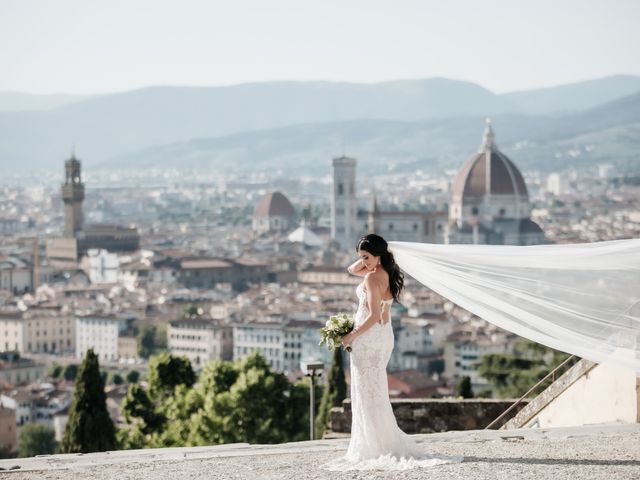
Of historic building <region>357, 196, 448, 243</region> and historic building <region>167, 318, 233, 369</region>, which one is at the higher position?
historic building <region>357, 196, 448, 243</region>

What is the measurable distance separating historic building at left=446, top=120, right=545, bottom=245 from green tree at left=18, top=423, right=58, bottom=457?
1871 inches

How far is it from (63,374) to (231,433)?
31.3m

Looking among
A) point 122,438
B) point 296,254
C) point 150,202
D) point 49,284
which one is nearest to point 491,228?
point 296,254

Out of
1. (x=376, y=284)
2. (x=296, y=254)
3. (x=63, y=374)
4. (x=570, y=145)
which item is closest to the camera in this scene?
(x=376, y=284)

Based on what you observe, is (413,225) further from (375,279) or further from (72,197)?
(375,279)

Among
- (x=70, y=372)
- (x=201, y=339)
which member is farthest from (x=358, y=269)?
(x=201, y=339)

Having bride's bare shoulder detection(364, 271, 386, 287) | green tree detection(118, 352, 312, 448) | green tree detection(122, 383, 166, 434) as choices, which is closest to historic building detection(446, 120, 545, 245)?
green tree detection(122, 383, 166, 434)

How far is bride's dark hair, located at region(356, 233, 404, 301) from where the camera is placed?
169 inches

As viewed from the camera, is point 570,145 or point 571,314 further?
point 570,145

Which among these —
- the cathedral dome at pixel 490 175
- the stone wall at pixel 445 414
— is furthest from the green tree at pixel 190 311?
the stone wall at pixel 445 414

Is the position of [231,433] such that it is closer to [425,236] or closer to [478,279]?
[478,279]

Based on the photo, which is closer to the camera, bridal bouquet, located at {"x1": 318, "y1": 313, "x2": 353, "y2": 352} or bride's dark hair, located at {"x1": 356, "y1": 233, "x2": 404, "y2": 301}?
bride's dark hair, located at {"x1": 356, "y1": 233, "x2": 404, "y2": 301}

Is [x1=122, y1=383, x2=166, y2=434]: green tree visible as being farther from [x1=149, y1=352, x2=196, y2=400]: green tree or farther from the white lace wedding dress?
the white lace wedding dress

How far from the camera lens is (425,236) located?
80.9m
